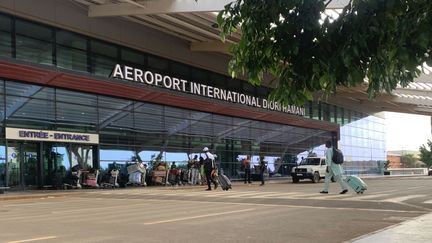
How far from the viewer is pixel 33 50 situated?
25188 mm

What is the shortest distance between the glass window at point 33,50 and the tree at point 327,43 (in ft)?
71.2

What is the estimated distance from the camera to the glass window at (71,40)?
26.6 metres

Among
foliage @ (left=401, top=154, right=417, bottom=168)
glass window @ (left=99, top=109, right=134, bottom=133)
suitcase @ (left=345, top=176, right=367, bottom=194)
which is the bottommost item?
foliage @ (left=401, top=154, right=417, bottom=168)

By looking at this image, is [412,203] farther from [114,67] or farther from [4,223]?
[114,67]

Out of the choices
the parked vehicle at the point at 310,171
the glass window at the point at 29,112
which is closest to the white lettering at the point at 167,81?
the glass window at the point at 29,112

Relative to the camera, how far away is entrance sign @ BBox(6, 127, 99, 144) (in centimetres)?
2366

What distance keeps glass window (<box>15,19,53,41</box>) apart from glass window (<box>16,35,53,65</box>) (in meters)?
0.18

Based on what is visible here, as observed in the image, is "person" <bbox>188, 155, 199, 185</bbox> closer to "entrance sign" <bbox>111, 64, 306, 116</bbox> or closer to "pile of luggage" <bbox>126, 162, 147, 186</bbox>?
"pile of luggage" <bbox>126, 162, 147, 186</bbox>

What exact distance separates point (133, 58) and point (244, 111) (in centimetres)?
1004

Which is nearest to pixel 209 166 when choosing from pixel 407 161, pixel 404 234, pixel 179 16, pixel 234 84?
pixel 179 16

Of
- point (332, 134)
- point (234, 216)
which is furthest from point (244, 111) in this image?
point (234, 216)

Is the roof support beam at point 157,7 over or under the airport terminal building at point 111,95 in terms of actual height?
over

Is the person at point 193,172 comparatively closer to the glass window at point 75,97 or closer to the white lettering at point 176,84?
the white lettering at point 176,84

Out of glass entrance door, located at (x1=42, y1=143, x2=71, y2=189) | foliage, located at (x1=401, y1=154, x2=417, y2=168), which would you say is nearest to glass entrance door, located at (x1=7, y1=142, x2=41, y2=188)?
glass entrance door, located at (x1=42, y1=143, x2=71, y2=189)
